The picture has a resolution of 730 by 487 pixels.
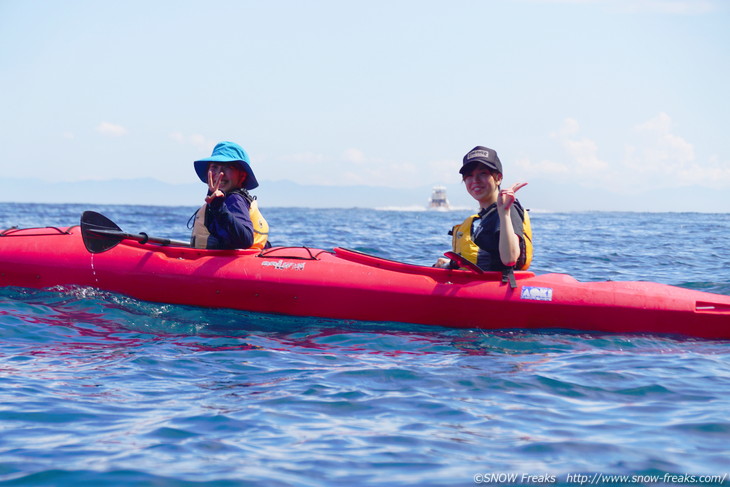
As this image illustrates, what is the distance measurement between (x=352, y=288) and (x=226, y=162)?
160 cm

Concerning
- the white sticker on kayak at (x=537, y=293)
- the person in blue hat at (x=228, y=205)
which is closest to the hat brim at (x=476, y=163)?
the white sticker on kayak at (x=537, y=293)

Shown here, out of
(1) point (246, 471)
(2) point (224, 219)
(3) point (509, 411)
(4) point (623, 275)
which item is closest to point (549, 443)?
(3) point (509, 411)

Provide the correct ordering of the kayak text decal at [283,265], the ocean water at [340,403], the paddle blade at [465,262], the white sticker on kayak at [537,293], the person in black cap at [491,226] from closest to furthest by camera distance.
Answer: the ocean water at [340,403] → the person in black cap at [491,226] → the white sticker on kayak at [537,293] → the paddle blade at [465,262] → the kayak text decal at [283,265]

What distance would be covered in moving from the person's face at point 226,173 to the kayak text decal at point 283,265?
755 millimetres

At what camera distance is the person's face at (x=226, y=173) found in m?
6.32

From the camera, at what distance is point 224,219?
20.6ft

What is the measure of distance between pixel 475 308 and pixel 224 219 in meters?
2.35

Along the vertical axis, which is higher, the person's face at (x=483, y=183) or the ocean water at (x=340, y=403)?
the person's face at (x=483, y=183)

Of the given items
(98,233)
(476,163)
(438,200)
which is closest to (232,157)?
(98,233)

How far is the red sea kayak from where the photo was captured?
18.8 feet

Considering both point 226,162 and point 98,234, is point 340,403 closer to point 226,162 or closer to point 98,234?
point 226,162

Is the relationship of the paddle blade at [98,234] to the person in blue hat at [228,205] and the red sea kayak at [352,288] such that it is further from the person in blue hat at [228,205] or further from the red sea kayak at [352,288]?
the person in blue hat at [228,205]

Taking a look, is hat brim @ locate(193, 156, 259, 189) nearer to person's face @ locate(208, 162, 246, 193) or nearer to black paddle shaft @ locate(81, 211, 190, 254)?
person's face @ locate(208, 162, 246, 193)

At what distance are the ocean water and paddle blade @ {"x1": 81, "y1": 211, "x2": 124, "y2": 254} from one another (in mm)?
664
